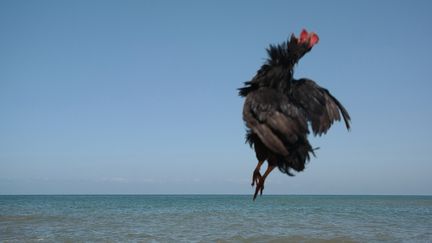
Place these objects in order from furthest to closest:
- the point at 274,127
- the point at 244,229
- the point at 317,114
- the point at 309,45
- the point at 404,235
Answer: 1. the point at 244,229
2. the point at 404,235
3. the point at 317,114
4. the point at 309,45
5. the point at 274,127

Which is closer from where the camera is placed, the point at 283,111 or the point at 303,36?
the point at 283,111

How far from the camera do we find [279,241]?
1855cm

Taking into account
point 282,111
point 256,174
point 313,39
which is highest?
point 313,39

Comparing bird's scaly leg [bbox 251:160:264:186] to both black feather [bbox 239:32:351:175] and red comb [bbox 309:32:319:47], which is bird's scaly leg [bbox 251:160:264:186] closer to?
black feather [bbox 239:32:351:175]

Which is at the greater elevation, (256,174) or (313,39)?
(313,39)

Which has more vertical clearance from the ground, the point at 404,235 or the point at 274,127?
the point at 274,127

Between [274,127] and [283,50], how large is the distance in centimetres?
56

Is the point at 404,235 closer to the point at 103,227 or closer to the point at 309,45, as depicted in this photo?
the point at 103,227

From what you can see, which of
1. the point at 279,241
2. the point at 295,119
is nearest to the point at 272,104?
the point at 295,119

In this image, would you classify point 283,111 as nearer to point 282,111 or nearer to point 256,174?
point 282,111

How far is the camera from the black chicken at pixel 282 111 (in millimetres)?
2320

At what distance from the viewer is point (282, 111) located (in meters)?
2.42

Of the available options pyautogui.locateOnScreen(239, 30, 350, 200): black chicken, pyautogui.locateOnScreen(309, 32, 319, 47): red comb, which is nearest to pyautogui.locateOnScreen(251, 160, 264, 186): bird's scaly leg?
pyautogui.locateOnScreen(239, 30, 350, 200): black chicken

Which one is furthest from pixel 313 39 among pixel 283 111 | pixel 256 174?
pixel 256 174
